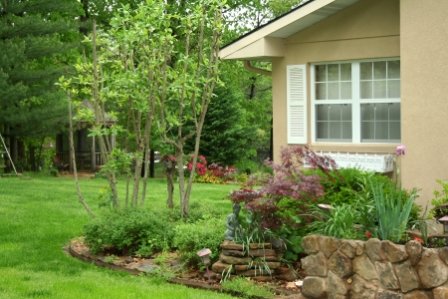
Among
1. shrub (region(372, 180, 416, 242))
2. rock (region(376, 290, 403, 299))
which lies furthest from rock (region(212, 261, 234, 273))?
rock (region(376, 290, 403, 299))

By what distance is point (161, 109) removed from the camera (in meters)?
9.52

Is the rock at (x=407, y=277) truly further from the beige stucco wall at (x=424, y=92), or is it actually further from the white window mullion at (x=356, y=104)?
the white window mullion at (x=356, y=104)

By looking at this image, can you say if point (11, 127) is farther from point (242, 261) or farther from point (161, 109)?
point (242, 261)

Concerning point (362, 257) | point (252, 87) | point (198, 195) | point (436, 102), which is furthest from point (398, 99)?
point (252, 87)

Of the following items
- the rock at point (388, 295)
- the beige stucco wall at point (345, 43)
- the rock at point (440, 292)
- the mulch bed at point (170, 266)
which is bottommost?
the mulch bed at point (170, 266)

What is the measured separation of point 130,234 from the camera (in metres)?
8.78

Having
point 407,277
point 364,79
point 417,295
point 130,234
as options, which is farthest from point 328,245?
point 364,79

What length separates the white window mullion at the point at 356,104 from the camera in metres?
10.5

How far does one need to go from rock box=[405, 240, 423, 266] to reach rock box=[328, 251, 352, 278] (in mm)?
584

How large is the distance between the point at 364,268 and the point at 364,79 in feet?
16.5

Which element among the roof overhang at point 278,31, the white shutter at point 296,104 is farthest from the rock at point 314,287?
the roof overhang at point 278,31

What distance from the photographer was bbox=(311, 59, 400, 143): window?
10.2 metres

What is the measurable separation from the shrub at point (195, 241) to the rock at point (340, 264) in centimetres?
197

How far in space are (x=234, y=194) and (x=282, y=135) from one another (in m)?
3.82
